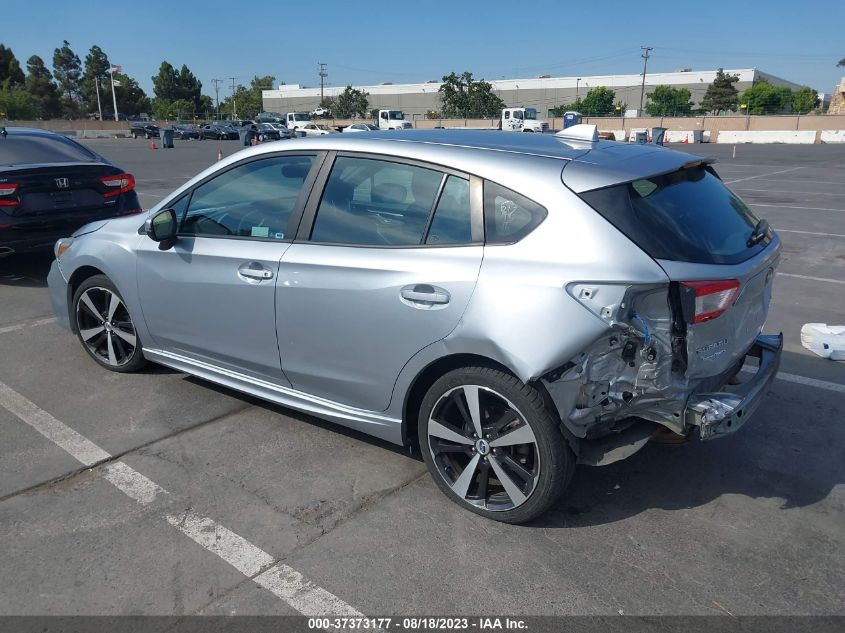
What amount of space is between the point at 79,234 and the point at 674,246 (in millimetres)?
4208

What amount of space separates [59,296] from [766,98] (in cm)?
11082

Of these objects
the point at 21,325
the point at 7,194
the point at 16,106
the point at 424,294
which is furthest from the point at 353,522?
the point at 16,106

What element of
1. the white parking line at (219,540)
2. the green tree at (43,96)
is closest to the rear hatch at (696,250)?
the white parking line at (219,540)

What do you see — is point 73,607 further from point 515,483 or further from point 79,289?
point 79,289

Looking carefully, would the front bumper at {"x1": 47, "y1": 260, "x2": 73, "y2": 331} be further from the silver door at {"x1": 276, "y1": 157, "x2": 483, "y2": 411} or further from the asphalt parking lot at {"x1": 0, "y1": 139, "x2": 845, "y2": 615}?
the silver door at {"x1": 276, "y1": 157, "x2": 483, "y2": 411}

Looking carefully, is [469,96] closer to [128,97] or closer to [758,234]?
[128,97]

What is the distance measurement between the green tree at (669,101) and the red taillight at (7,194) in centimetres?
10199

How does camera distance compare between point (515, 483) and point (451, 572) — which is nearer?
point (451, 572)

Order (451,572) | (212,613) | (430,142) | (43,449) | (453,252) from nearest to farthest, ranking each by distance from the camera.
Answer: (212,613)
(451,572)
(453,252)
(430,142)
(43,449)

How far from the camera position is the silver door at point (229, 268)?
12.2 ft

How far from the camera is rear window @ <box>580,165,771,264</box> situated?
284cm

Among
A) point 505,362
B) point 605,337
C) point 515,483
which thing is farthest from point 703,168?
point 515,483

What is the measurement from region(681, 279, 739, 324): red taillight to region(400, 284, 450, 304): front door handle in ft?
3.31

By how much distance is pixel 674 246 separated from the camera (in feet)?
9.37
